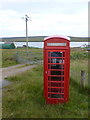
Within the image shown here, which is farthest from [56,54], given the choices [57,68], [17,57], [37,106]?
[17,57]

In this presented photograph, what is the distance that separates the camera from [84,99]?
4.95 metres

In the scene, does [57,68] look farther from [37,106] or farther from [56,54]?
[37,106]

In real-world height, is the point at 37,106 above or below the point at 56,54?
below

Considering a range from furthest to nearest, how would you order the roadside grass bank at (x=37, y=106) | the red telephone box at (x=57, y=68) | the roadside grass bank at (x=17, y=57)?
the roadside grass bank at (x=17, y=57), the red telephone box at (x=57, y=68), the roadside grass bank at (x=37, y=106)

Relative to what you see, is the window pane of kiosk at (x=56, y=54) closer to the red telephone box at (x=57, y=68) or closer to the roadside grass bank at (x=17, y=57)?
the red telephone box at (x=57, y=68)

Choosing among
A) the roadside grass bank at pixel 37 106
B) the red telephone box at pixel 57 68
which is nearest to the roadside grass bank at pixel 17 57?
the roadside grass bank at pixel 37 106

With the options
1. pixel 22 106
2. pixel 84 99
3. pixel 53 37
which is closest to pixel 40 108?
pixel 22 106

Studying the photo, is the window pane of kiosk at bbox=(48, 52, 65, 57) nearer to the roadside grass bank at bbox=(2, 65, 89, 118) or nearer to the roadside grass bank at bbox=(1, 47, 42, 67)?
the roadside grass bank at bbox=(2, 65, 89, 118)

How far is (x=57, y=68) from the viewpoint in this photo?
15.9 feet

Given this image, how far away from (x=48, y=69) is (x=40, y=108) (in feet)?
3.70

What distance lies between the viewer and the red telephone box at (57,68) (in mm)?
4742

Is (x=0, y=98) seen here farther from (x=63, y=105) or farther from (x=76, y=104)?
(x=76, y=104)

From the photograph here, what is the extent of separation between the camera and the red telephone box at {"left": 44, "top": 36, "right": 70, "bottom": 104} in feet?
15.6

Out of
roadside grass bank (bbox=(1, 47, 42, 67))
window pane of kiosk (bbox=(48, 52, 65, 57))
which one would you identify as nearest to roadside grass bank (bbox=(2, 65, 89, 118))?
window pane of kiosk (bbox=(48, 52, 65, 57))
